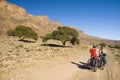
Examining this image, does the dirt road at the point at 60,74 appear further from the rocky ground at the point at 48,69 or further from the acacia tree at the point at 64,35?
the acacia tree at the point at 64,35

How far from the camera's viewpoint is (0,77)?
32.9ft

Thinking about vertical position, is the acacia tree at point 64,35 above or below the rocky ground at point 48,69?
above

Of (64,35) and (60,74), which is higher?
(64,35)

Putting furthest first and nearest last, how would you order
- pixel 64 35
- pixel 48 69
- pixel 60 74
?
pixel 64 35 → pixel 48 69 → pixel 60 74

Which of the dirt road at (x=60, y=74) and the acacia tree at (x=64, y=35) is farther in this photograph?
the acacia tree at (x=64, y=35)

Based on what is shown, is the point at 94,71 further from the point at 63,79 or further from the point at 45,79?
the point at 45,79

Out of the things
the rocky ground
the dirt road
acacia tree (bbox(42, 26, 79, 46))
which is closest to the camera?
the dirt road

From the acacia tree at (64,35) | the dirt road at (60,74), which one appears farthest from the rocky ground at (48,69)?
the acacia tree at (64,35)

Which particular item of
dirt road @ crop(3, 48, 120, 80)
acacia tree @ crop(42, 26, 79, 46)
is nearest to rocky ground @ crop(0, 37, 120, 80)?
dirt road @ crop(3, 48, 120, 80)

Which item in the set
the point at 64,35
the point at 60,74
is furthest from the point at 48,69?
the point at 64,35

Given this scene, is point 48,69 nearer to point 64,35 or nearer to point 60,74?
point 60,74

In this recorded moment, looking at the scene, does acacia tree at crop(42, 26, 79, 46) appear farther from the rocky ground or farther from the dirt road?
the dirt road

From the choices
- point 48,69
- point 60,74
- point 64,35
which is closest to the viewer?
point 60,74

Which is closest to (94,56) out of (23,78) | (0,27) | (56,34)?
(23,78)
